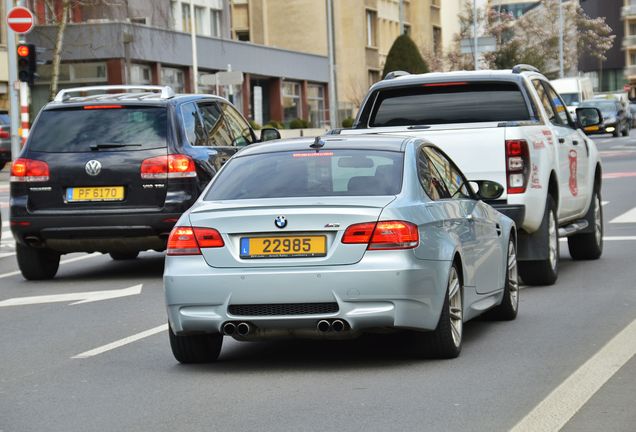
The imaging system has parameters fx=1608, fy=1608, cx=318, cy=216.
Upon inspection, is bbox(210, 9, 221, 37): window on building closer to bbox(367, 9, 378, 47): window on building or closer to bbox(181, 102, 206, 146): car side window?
bbox(367, 9, 378, 47): window on building

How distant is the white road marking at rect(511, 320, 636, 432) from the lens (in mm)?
7229

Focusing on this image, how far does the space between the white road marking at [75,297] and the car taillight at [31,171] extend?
1.46 meters

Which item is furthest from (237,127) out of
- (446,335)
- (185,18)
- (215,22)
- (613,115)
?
(215,22)

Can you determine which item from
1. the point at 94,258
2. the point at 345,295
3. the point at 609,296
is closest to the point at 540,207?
the point at 609,296

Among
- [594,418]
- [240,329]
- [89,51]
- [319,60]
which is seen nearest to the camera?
[594,418]

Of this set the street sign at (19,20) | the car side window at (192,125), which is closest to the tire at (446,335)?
the car side window at (192,125)

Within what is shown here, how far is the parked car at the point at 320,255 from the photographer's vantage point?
Answer: 29.2 feet

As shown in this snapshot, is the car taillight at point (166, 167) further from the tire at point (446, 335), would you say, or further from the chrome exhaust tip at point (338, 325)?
the chrome exhaust tip at point (338, 325)

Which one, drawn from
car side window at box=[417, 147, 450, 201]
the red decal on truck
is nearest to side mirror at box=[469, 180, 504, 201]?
car side window at box=[417, 147, 450, 201]

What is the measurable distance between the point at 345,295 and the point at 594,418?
198 cm

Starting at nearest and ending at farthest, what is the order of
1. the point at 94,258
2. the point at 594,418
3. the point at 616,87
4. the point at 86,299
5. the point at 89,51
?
the point at 594,418 → the point at 86,299 → the point at 94,258 → the point at 89,51 → the point at 616,87

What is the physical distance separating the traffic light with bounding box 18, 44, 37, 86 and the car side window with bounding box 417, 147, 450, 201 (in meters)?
24.8

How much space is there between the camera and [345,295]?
888 cm

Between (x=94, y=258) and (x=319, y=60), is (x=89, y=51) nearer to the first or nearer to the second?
(x=319, y=60)
